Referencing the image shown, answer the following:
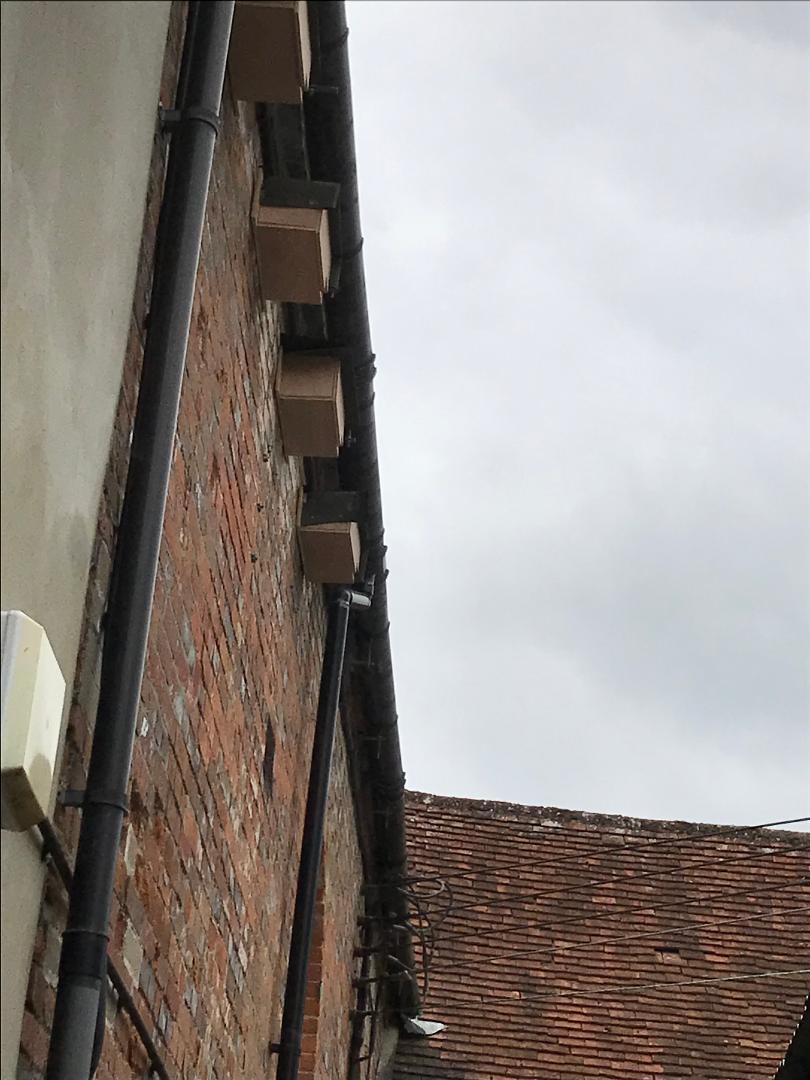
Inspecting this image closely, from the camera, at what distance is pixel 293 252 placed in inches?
210

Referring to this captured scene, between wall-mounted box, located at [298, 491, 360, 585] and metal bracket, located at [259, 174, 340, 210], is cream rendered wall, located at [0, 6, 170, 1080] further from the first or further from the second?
wall-mounted box, located at [298, 491, 360, 585]

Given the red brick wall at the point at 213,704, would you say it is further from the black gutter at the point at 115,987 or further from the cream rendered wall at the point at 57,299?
the cream rendered wall at the point at 57,299

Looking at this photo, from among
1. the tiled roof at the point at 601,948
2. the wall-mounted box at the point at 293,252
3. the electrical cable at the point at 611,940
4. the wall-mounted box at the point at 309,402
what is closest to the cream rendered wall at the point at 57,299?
the wall-mounted box at the point at 293,252

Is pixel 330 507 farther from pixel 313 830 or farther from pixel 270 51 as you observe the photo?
pixel 270 51

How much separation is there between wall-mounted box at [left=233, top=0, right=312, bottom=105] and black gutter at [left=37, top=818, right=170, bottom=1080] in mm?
2521

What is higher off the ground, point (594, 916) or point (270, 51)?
point (594, 916)

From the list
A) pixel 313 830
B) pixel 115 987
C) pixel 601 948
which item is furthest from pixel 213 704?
pixel 601 948

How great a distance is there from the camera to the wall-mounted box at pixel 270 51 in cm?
453

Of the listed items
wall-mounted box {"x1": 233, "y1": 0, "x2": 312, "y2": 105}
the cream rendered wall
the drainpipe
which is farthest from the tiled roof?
the cream rendered wall

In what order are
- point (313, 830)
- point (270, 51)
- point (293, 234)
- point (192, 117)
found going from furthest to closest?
point (313, 830)
point (293, 234)
point (270, 51)
point (192, 117)

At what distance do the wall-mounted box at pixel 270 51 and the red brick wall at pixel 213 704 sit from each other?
0.10m

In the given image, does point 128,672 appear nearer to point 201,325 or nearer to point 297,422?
point 201,325

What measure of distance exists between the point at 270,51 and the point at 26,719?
2.66 metres

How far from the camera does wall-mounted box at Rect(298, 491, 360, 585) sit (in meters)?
6.68
